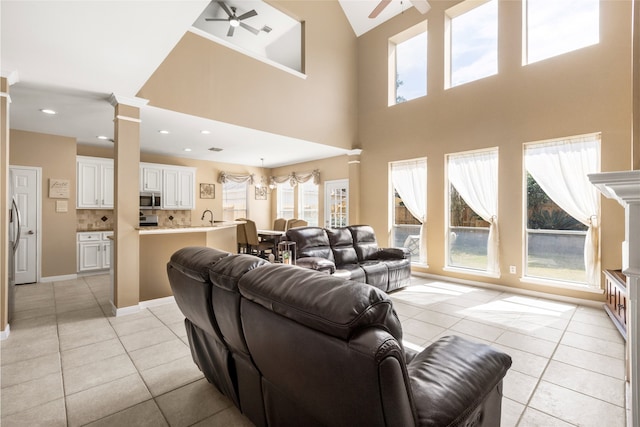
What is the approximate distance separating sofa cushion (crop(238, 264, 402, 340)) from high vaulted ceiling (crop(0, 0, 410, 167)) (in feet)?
6.61

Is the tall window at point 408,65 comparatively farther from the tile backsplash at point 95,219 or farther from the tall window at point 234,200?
the tile backsplash at point 95,219

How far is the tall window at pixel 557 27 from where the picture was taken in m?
4.04

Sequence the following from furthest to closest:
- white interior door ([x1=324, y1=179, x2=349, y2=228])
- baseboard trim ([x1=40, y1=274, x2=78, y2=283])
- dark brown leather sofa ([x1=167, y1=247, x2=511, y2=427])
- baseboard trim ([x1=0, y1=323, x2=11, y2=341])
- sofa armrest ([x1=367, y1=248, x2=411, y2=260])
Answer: white interior door ([x1=324, y1=179, x2=349, y2=228]), baseboard trim ([x1=40, y1=274, x2=78, y2=283]), sofa armrest ([x1=367, y1=248, x2=411, y2=260]), baseboard trim ([x1=0, y1=323, x2=11, y2=341]), dark brown leather sofa ([x1=167, y1=247, x2=511, y2=427])

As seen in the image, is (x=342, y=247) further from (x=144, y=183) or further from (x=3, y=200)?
(x=144, y=183)

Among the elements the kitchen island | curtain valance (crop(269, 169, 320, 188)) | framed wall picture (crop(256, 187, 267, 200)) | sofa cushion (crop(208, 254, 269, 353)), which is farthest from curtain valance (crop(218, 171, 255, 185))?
sofa cushion (crop(208, 254, 269, 353))

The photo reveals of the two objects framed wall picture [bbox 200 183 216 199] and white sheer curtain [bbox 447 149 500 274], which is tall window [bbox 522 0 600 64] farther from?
framed wall picture [bbox 200 183 216 199]

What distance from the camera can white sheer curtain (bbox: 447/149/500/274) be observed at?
471cm

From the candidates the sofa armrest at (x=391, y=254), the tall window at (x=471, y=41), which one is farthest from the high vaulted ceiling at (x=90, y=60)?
the tall window at (x=471, y=41)

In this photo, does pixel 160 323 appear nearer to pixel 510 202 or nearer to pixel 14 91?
pixel 14 91

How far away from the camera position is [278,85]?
5168 millimetres

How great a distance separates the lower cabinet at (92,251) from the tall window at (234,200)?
2.90 metres

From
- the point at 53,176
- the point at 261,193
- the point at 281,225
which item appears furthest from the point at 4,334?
the point at 261,193

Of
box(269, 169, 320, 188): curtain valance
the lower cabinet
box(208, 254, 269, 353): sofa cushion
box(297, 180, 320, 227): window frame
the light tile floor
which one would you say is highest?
box(269, 169, 320, 188): curtain valance

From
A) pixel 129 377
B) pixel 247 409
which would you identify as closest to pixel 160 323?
pixel 129 377
